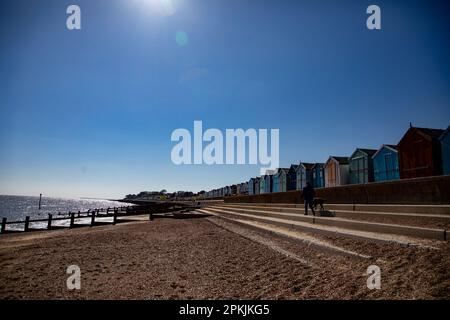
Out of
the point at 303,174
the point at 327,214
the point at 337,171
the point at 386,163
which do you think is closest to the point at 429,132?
the point at 386,163

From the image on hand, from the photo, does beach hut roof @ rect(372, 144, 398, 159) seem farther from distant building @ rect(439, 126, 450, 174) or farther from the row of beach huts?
distant building @ rect(439, 126, 450, 174)

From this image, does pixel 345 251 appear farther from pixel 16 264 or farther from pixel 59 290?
pixel 16 264

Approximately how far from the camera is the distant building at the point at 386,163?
61.1 ft

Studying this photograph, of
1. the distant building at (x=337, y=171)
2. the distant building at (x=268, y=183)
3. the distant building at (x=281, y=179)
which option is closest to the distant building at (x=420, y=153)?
the distant building at (x=337, y=171)

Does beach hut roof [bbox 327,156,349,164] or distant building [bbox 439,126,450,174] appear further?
beach hut roof [bbox 327,156,349,164]

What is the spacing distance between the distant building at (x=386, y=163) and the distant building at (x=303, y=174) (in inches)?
356

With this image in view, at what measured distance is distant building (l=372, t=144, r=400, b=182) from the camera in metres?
18.6

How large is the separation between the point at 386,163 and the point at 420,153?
3.04 m

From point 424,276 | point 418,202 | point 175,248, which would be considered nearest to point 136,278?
point 175,248

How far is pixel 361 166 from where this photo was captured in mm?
22016

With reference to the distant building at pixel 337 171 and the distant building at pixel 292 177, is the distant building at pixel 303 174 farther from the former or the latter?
the distant building at pixel 337 171

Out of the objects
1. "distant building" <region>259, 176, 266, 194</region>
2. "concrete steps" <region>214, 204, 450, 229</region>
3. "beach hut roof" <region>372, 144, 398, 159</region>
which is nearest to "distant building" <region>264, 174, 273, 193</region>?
"distant building" <region>259, 176, 266, 194</region>
